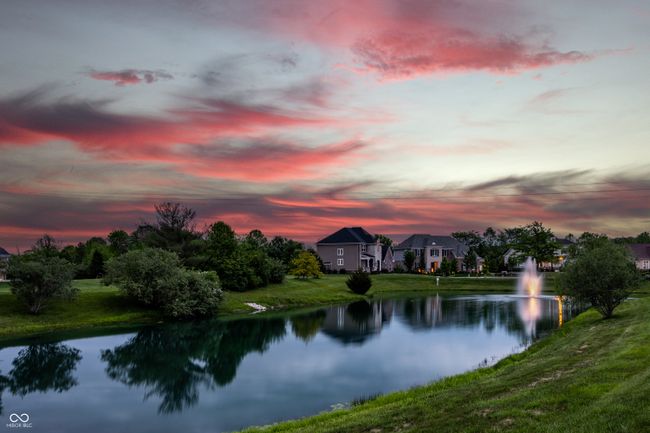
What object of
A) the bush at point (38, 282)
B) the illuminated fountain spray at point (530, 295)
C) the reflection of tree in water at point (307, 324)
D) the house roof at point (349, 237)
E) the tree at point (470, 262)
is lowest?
the reflection of tree in water at point (307, 324)

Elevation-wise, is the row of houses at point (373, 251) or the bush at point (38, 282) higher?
the row of houses at point (373, 251)

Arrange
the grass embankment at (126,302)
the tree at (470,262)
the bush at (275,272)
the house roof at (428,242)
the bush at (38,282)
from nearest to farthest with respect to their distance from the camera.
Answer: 1. the grass embankment at (126,302)
2. the bush at (38,282)
3. the bush at (275,272)
4. the tree at (470,262)
5. the house roof at (428,242)

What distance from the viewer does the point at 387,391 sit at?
22.9 m

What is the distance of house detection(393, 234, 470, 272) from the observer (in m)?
122

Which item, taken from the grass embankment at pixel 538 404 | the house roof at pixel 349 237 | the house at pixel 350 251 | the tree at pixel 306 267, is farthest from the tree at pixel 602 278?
the house roof at pixel 349 237

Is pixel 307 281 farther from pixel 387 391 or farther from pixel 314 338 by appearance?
pixel 387 391

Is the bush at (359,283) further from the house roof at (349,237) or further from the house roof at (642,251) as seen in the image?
the house roof at (642,251)

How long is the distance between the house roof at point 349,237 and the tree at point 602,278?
73.9 metres

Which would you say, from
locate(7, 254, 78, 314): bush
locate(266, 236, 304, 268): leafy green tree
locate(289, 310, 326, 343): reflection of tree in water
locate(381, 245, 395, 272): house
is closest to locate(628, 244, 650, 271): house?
locate(381, 245, 395, 272): house

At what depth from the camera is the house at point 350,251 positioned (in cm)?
10906

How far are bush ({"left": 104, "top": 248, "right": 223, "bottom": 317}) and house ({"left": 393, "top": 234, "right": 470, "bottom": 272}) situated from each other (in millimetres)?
75181

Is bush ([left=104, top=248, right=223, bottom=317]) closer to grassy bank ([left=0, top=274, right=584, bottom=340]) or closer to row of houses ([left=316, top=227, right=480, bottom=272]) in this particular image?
grassy bank ([left=0, top=274, right=584, bottom=340])

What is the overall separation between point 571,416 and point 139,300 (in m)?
45.4

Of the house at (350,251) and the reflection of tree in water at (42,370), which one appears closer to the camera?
the reflection of tree in water at (42,370)
